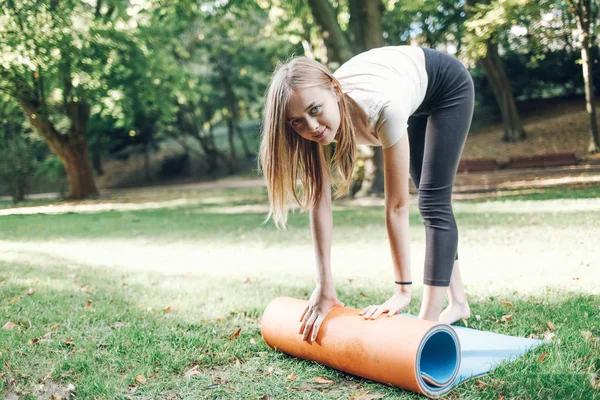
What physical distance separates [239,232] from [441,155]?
6516 mm

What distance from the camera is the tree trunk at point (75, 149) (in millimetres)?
19984

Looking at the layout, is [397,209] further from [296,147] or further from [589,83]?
[589,83]

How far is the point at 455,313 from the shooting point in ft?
12.2

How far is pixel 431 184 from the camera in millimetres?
3215

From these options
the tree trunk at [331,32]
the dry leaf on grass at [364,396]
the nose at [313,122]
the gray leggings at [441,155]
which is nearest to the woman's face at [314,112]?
the nose at [313,122]

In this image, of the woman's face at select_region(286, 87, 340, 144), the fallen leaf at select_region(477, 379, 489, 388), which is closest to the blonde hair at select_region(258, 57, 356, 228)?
the woman's face at select_region(286, 87, 340, 144)

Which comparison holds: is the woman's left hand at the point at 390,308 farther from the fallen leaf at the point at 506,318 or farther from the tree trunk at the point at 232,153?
the tree trunk at the point at 232,153

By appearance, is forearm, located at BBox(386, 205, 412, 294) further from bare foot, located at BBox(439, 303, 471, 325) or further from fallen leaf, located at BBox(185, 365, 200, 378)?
fallen leaf, located at BBox(185, 365, 200, 378)

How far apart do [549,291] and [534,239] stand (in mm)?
2473

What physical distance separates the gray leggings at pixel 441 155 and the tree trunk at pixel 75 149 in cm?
1874

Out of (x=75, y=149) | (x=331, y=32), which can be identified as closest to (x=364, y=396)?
(x=331, y=32)

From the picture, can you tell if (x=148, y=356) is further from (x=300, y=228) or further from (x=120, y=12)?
(x=120, y=12)

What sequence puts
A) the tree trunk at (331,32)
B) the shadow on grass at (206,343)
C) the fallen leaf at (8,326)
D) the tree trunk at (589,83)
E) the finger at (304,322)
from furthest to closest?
the tree trunk at (589,83), the tree trunk at (331,32), the fallen leaf at (8,326), the finger at (304,322), the shadow on grass at (206,343)

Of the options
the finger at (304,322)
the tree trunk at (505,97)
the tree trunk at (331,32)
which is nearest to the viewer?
the finger at (304,322)
